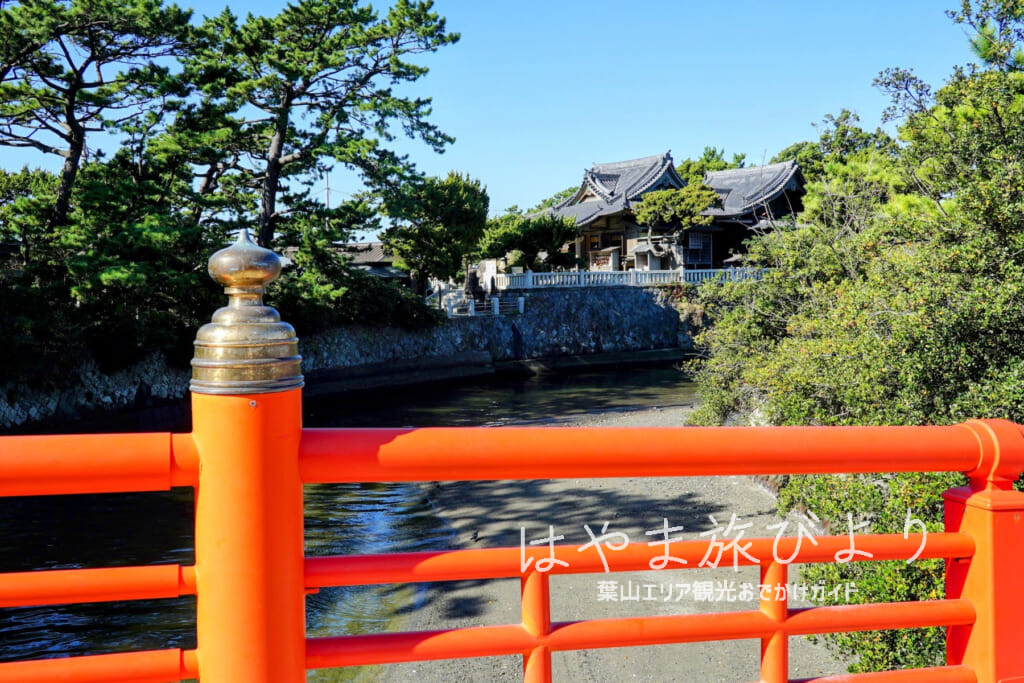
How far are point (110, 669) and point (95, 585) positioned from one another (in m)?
0.12

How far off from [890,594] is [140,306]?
13.3 m

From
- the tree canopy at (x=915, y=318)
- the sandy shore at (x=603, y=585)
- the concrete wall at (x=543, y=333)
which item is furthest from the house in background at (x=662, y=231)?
the sandy shore at (x=603, y=585)

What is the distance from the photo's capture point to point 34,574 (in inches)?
41.2

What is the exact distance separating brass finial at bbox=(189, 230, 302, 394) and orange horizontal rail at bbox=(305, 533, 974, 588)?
0.95 ft

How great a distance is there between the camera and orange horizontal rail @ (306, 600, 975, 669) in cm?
115

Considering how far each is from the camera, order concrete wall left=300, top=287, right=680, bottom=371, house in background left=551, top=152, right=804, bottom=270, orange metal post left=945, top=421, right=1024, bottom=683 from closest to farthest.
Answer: orange metal post left=945, top=421, right=1024, bottom=683
concrete wall left=300, top=287, right=680, bottom=371
house in background left=551, top=152, right=804, bottom=270

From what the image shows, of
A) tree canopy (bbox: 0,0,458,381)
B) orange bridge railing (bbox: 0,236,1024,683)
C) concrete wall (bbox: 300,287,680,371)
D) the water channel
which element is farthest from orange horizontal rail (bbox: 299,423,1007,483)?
concrete wall (bbox: 300,287,680,371)

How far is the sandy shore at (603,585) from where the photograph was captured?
454 centimetres

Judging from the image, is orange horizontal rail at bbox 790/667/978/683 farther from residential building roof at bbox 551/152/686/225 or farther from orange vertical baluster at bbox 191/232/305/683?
residential building roof at bbox 551/152/686/225

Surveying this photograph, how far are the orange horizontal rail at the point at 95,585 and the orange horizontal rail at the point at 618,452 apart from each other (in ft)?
0.75

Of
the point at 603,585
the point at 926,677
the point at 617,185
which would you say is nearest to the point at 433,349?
the point at 617,185

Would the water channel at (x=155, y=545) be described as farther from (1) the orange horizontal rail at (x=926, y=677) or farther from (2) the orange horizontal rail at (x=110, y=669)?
(1) the orange horizontal rail at (x=926, y=677)

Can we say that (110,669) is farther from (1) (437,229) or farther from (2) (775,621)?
(1) (437,229)

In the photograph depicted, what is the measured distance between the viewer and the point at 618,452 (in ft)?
3.92
